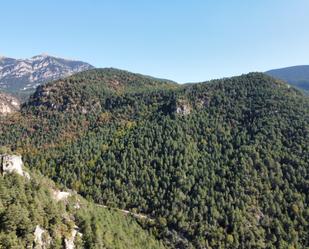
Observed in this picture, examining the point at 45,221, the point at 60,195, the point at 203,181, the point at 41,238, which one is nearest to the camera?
the point at 41,238

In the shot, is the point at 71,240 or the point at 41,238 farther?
the point at 71,240

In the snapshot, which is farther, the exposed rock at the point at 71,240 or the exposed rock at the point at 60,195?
the exposed rock at the point at 60,195

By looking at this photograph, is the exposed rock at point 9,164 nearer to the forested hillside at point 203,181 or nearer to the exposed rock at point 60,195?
the exposed rock at point 60,195


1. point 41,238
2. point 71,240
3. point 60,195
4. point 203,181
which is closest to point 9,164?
point 60,195

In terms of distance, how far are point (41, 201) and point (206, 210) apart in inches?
3142

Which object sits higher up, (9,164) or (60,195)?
(9,164)

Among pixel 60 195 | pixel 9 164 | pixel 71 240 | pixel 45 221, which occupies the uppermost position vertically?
pixel 9 164

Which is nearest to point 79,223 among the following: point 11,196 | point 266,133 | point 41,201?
point 41,201

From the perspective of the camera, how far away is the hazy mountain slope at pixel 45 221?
3007 inches

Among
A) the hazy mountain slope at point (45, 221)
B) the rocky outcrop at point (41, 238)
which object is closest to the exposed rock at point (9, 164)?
the hazy mountain slope at point (45, 221)

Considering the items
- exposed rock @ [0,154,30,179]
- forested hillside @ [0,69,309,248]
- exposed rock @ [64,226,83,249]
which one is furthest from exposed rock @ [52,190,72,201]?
forested hillside @ [0,69,309,248]

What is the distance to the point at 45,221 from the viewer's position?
3268 inches

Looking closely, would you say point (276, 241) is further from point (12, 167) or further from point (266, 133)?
point (12, 167)

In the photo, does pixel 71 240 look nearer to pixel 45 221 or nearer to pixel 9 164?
pixel 45 221
